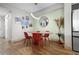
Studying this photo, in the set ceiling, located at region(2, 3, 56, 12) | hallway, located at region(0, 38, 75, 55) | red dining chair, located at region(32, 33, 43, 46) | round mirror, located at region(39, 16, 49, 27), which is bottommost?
hallway, located at region(0, 38, 75, 55)

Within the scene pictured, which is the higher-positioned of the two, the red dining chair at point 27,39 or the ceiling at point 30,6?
the ceiling at point 30,6

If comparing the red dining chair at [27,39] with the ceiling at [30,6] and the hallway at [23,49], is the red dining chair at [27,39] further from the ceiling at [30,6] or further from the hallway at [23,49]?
the ceiling at [30,6]

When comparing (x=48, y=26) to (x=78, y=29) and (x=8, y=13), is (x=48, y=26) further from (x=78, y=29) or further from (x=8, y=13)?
(x=8, y=13)

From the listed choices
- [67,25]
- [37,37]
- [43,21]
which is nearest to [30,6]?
[43,21]

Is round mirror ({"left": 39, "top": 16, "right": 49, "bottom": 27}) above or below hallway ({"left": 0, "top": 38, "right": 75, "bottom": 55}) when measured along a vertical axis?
above

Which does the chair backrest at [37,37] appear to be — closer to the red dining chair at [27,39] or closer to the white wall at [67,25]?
the red dining chair at [27,39]

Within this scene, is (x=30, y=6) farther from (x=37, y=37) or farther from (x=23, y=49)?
(x=23, y=49)

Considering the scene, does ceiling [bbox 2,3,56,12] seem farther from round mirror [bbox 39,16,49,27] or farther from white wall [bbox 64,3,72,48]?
white wall [bbox 64,3,72,48]

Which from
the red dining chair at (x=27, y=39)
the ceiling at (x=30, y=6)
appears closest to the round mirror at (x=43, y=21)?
the ceiling at (x=30, y=6)

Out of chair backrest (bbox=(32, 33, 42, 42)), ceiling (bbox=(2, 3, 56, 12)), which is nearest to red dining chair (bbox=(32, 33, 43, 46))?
chair backrest (bbox=(32, 33, 42, 42))

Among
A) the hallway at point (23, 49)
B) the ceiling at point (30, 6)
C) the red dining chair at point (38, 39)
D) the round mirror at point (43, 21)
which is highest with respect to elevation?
the ceiling at point (30, 6)
